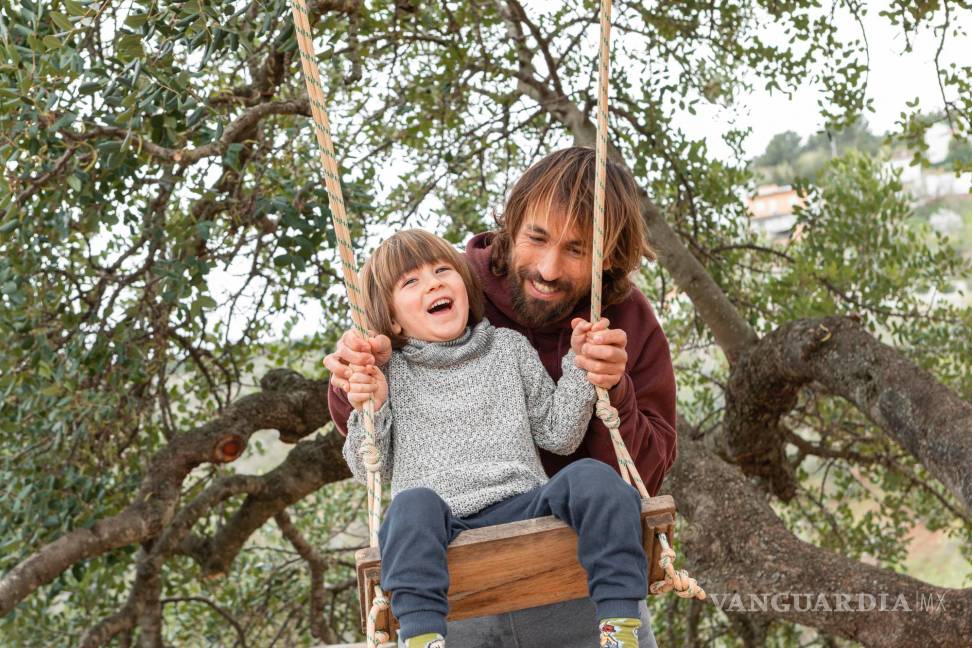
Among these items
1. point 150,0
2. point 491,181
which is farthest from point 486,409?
point 491,181

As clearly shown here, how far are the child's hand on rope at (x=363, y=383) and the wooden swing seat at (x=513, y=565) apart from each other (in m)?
0.27

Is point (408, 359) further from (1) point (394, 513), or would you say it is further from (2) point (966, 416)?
(2) point (966, 416)

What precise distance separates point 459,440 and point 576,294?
16.4 inches

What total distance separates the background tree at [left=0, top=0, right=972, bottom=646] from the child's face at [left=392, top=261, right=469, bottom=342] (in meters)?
0.82

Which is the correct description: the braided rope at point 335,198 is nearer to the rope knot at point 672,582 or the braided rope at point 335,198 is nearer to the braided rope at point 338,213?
the braided rope at point 338,213

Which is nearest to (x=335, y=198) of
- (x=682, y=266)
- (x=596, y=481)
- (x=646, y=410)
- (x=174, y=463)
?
(x=596, y=481)

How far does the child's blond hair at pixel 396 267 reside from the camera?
2131mm

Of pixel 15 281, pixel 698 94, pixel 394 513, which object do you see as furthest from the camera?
pixel 698 94

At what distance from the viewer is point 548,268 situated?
2.16m

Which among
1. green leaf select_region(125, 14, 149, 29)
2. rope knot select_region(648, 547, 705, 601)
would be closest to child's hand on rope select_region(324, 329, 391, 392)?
rope knot select_region(648, 547, 705, 601)

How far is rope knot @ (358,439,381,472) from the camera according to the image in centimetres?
186

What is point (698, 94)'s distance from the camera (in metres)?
5.11

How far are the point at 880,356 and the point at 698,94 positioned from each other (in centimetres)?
189

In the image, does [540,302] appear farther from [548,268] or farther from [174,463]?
[174,463]
